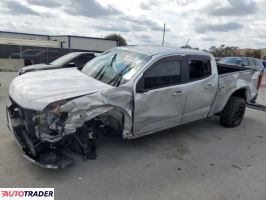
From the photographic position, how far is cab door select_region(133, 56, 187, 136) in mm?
4205

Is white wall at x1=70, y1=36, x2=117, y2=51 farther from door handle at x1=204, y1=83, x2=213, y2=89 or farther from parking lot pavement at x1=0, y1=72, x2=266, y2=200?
parking lot pavement at x1=0, y1=72, x2=266, y2=200

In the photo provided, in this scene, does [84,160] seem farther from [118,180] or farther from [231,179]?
[231,179]

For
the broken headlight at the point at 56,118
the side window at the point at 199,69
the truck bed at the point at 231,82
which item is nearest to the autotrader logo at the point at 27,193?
the broken headlight at the point at 56,118

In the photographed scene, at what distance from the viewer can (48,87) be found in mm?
3816

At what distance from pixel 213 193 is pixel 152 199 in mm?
869

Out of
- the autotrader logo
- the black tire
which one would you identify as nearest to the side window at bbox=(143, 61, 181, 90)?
the black tire

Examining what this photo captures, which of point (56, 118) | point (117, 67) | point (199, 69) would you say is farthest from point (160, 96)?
point (56, 118)

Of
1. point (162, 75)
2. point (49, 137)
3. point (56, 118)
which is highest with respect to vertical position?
point (162, 75)

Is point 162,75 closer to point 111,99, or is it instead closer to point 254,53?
point 111,99

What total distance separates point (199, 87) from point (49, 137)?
3.02 meters

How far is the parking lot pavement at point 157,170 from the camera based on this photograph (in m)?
3.42

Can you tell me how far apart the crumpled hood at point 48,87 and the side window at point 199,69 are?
6.17 ft

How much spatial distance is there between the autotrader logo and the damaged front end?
0.32 meters

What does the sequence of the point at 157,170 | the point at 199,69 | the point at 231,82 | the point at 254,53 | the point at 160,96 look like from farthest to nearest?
the point at 254,53, the point at 231,82, the point at 199,69, the point at 160,96, the point at 157,170
